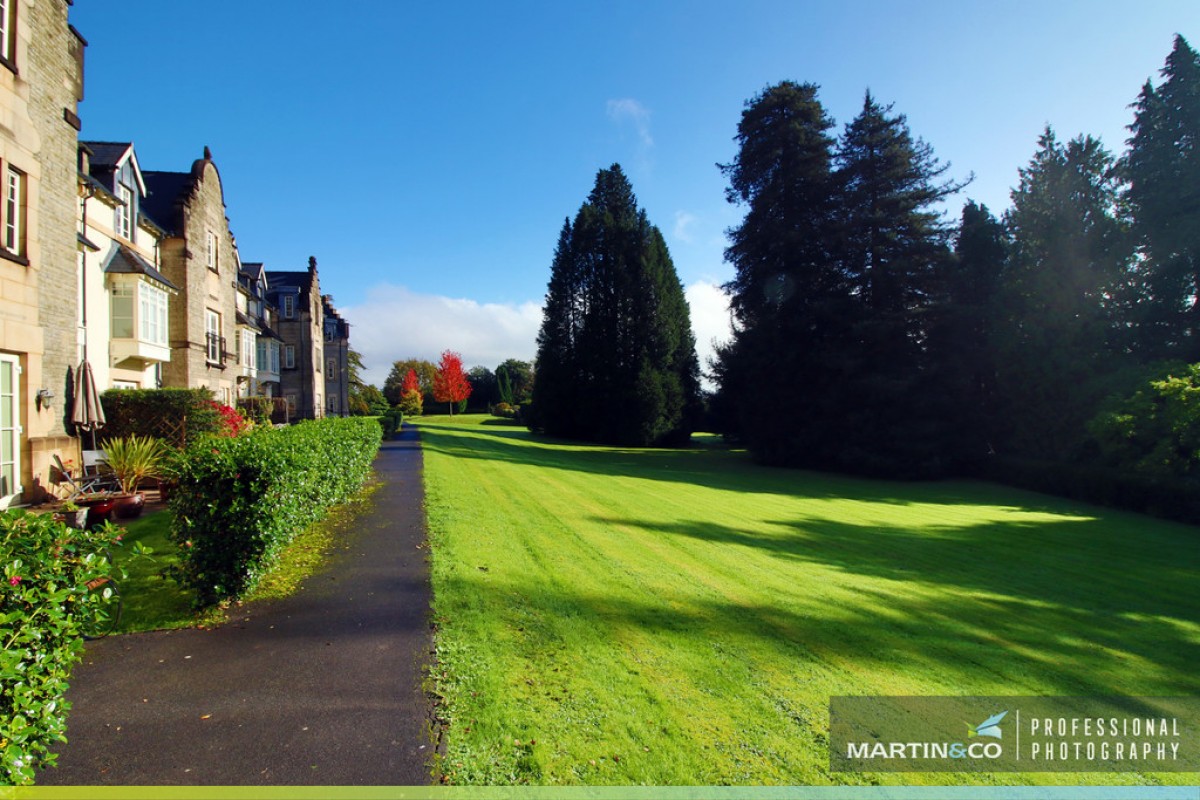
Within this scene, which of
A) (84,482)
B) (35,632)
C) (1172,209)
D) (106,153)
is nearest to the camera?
(35,632)

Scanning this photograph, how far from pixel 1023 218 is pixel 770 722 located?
37324 millimetres

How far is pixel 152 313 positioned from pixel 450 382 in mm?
57805

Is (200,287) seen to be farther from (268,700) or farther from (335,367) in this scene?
(335,367)

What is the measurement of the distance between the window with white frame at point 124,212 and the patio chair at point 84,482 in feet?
34.6

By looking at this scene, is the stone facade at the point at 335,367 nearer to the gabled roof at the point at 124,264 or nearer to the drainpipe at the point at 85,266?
the gabled roof at the point at 124,264

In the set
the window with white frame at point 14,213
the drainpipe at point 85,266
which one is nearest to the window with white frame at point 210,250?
the drainpipe at point 85,266

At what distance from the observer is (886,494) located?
24328mm

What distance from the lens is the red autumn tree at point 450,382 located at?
7638cm

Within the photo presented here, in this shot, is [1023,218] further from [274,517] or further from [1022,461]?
[274,517]

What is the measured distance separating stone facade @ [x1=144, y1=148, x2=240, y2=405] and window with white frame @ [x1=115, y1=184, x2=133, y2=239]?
3070mm

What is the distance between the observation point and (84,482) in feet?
37.8


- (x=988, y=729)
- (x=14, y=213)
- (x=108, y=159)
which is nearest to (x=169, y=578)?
(x=988, y=729)

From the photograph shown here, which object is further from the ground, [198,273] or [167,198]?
[167,198]

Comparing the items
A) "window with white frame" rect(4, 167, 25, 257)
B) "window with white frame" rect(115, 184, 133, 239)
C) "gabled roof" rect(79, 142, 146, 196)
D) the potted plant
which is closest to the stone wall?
"window with white frame" rect(115, 184, 133, 239)
